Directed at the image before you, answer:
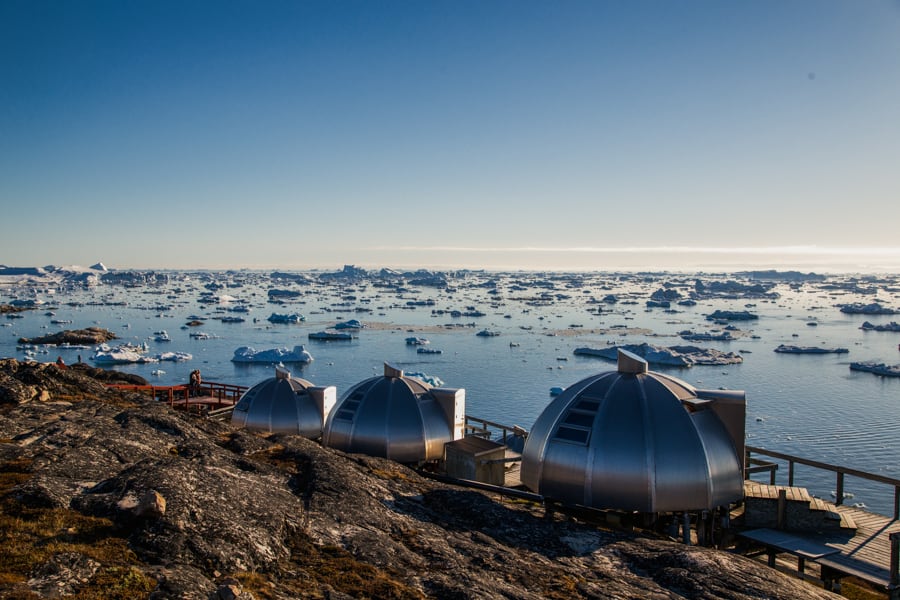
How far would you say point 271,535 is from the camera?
849 centimetres

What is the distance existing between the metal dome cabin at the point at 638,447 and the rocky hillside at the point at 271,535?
1.79 meters

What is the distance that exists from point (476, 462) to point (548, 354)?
191 ft

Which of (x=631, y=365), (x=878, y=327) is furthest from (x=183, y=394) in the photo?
(x=878, y=327)

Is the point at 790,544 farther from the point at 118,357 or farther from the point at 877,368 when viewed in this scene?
the point at 118,357

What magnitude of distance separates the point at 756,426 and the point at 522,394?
1709cm

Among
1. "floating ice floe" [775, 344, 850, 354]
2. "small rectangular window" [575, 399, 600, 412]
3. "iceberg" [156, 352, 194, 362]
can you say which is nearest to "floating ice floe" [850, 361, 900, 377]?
"floating ice floe" [775, 344, 850, 354]

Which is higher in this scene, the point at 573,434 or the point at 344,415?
the point at 573,434

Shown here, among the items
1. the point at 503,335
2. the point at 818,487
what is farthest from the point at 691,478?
the point at 503,335

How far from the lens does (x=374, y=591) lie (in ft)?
24.8

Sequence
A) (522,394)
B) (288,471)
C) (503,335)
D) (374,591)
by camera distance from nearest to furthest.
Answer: (374,591), (288,471), (522,394), (503,335)

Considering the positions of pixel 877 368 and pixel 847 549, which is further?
pixel 877 368

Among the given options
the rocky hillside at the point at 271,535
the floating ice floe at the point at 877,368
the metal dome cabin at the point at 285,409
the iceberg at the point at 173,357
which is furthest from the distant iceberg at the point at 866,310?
the rocky hillside at the point at 271,535

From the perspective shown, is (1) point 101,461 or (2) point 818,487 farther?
(2) point 818,487

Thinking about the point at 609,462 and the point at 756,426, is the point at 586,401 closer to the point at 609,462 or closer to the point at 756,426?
the point at 609,462
